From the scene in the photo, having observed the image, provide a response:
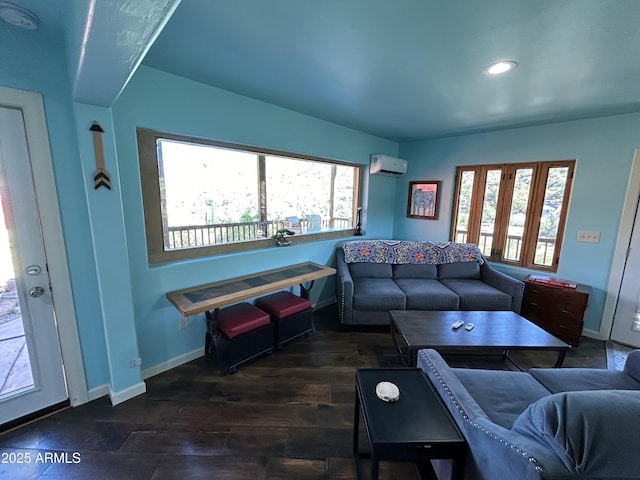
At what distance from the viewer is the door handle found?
166 cm

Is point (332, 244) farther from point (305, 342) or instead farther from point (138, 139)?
point (138, 139)

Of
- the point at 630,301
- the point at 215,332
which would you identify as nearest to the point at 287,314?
the point at 215,332

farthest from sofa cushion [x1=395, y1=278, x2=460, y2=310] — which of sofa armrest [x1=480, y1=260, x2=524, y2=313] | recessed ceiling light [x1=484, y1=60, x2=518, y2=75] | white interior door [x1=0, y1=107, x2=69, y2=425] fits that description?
white interior door [x1=0, y1=107, x2=69, y2=425]

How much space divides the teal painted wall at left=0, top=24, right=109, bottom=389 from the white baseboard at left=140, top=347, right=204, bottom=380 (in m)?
0.27

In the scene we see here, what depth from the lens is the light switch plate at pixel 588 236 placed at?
2938 millimetres

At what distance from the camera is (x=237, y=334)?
7.27 feet

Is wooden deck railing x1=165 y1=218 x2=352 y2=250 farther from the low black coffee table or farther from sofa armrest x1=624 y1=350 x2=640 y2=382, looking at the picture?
sofa armrest x1=624 y1=350 x2=640 y2=382

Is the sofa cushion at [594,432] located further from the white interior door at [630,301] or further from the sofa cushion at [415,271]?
the white interior door at [630,301]

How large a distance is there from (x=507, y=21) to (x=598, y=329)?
354 centimetres

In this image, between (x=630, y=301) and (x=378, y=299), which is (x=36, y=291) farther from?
(x=630, y=301)

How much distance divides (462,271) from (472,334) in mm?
1624

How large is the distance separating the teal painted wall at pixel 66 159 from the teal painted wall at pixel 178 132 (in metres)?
0.24

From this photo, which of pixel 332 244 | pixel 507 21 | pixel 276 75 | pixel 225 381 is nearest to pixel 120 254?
pixel 225 381

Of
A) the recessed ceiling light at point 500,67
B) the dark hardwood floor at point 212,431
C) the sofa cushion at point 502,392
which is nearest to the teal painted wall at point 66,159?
the dark hardwood floor at point 212,431
